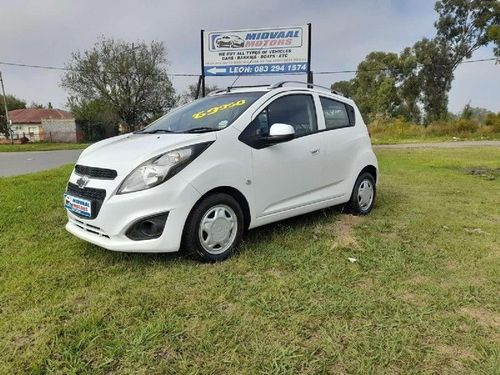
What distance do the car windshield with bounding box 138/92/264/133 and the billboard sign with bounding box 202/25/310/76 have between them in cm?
1190

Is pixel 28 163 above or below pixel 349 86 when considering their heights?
below

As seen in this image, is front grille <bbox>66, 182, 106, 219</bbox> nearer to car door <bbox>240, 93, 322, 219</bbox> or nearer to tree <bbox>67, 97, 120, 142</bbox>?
car door <bbox>240, 93, 322, 219</bbox>

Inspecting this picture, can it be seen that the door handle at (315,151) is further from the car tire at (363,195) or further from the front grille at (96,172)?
the front grille at (96,172)

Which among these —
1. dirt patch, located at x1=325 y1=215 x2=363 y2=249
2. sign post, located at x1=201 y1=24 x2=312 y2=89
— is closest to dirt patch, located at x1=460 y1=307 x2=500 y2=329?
dirt patch, located at x1=325 y1=215 x2=363 y2=249

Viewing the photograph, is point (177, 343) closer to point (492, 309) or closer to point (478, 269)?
point (492, 309)

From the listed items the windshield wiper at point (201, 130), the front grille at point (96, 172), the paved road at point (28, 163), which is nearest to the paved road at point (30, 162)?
the paved road at point (28, 163)

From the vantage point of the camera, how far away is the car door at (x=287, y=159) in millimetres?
3758

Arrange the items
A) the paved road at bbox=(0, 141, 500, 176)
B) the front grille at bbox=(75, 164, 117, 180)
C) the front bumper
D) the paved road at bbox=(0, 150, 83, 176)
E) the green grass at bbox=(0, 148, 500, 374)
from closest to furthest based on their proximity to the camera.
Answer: the green grass at bbox=(0, 148, 500, 374)
the front bumper
the front grille at bbox=(75, 164, 117, 180)
the paved road at bbox=(0, 150, 83, 176)
the paved road at bbox=(0, 141, 500, 176)

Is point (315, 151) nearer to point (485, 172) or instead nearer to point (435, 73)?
point (485, 172)

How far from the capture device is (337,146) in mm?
4609

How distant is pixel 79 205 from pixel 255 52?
13.9 meters

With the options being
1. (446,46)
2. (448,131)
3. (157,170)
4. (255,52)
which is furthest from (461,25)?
(157,170)

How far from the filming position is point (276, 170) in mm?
3857

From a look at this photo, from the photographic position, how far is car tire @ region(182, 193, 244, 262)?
3.29 m
